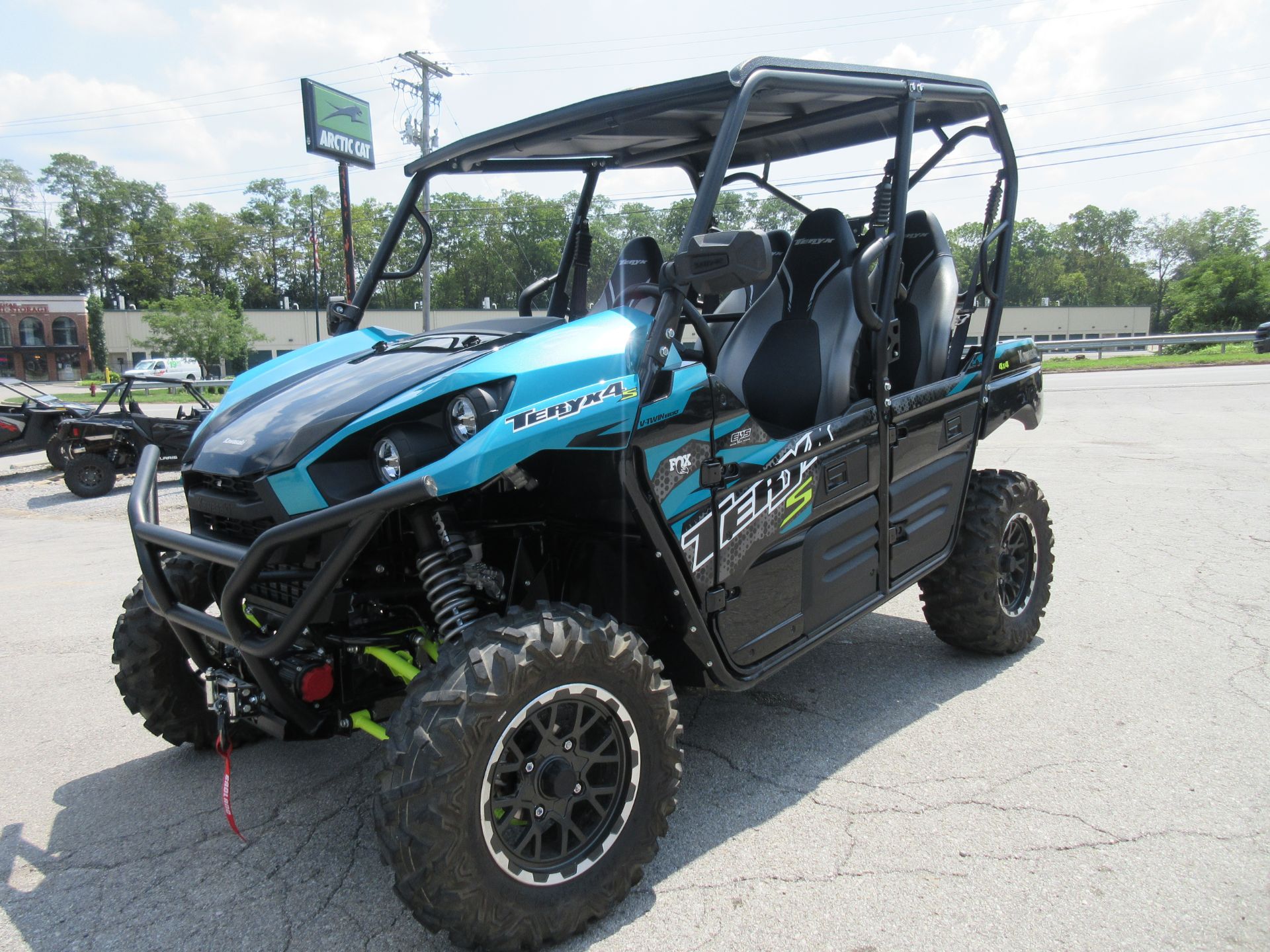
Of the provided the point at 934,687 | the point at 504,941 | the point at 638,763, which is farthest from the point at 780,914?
the point at 934,687

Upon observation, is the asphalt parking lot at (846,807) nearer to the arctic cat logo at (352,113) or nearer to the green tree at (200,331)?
the arctic cat logo at (352,113)

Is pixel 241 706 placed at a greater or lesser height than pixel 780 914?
greater

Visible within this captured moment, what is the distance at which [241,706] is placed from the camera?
261cm

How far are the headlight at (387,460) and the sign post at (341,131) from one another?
45.1 ft

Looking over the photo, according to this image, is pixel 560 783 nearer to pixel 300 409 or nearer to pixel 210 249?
pixel 300 409

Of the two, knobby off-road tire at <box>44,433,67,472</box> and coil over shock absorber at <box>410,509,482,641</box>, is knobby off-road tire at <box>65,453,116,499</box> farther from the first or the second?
coil over shock absorber at <box>410,509,482,641</box>

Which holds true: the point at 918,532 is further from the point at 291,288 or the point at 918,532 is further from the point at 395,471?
the point at 291,288

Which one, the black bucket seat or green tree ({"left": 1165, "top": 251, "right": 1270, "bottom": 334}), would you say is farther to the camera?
green tree ({"left": 1165, "top": 251, "right": 1270, "bottom": 334})

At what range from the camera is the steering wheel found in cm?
270

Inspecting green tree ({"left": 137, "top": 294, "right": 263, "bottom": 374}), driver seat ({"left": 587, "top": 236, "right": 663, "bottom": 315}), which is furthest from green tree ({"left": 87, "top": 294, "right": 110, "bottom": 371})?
driver seat ({"left": 587, "top": 236, "right": 663, "bottom": 315})

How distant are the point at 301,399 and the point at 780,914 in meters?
1.99

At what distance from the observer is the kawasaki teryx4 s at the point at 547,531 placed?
2.23m

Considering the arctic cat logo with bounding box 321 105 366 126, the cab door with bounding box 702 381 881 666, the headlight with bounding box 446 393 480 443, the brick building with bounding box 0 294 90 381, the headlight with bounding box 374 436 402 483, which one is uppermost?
the arctic cat logo with bounding box 321 105 366 126

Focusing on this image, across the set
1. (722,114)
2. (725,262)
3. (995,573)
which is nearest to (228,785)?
(725,262)
